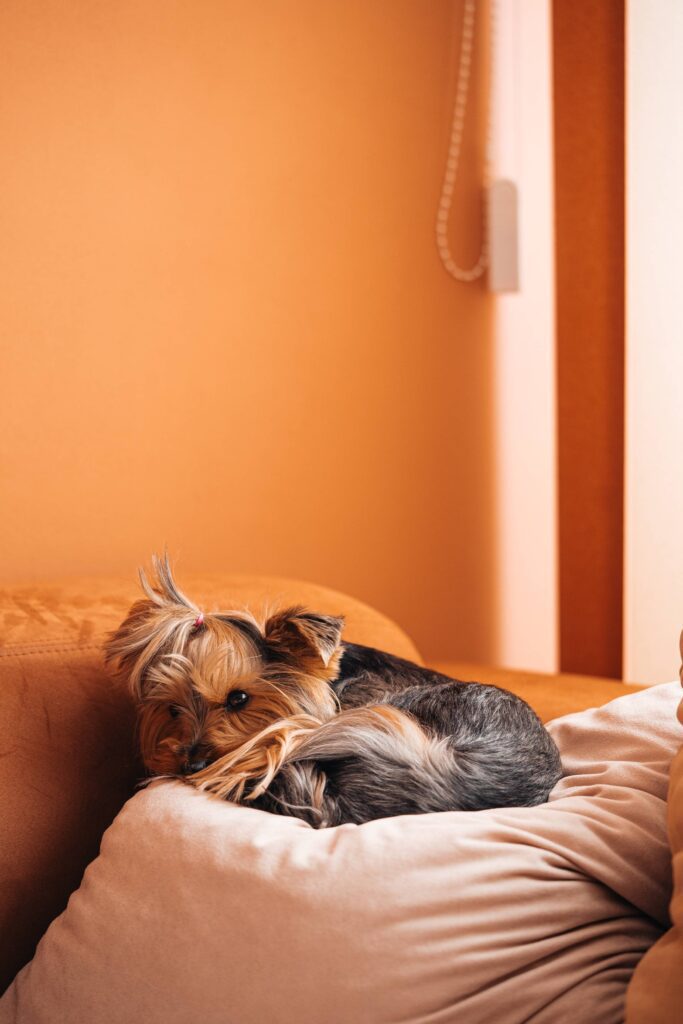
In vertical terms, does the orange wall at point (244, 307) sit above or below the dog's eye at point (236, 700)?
above

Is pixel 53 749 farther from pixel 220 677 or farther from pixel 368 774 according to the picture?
pixel 368 774

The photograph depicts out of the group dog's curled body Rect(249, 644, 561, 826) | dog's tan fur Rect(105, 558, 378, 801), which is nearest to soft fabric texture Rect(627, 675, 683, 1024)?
dog's curled body Rect(249, 644, 561, 826)

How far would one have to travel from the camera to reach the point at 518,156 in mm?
3076

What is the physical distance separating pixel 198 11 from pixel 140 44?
0.20 meters

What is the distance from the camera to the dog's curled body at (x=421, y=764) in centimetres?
119

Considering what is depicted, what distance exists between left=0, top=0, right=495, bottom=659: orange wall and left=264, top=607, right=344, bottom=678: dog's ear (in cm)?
91

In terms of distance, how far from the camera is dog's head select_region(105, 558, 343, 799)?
1.34 m

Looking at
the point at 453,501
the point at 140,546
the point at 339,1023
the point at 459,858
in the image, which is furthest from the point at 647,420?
the point at 339,1023

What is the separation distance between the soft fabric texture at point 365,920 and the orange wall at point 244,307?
1.08 m

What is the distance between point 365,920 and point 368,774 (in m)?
0.21

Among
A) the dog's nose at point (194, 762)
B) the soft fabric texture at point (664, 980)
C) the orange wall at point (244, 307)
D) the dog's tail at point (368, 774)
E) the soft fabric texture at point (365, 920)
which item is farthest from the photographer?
the orange wall at point (244, 307)

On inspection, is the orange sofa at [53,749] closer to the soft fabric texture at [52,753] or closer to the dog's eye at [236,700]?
the soft fabric texture at [52,753]

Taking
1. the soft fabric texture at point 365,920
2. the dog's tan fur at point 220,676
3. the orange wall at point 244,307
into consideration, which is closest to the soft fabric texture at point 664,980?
the soft fabric texture at point 365,920

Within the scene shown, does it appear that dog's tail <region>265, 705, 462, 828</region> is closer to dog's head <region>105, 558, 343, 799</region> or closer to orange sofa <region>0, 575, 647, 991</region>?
dog's head <region>105, 558, 343, 799</region>
